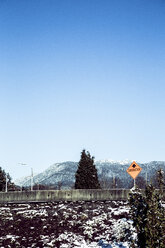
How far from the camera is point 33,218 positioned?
2689 centimetres

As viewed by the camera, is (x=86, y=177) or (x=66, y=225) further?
(x=86, y=177)

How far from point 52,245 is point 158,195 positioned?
10.8 m

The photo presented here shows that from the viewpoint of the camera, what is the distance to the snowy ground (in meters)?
20.9

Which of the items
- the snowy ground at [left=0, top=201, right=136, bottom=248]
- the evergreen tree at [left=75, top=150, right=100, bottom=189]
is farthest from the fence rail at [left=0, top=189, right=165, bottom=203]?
the evergreen tree at [left=75, top=150, right=100, bottom=189]

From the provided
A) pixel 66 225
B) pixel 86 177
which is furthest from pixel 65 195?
pixel 86 177

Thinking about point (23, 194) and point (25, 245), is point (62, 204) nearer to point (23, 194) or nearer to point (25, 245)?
point (23, 194)

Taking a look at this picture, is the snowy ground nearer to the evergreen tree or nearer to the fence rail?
the fence rail

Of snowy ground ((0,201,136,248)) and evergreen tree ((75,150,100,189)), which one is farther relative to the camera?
evergreen tree ((75,150,100,189))

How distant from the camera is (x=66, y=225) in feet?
80.4

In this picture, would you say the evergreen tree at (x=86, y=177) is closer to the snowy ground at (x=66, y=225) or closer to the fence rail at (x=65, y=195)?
the fence rail at (x=65, y=195)

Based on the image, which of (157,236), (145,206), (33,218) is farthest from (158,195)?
(33,218)

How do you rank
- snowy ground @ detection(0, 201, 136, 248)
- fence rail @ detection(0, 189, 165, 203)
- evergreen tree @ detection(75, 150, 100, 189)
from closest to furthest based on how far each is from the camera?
snowy ground @ detection(0, 201, 136, 248)
fence rail @ detection(0, 189, 165, 203)
evergreen tree @ detection(75, 150, 100, 189)

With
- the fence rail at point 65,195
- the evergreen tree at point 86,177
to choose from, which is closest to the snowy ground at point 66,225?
the fence rail at point 65,195

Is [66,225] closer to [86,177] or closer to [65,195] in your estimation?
[65,195]
